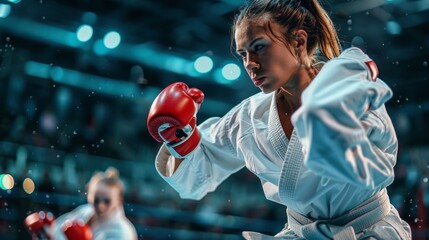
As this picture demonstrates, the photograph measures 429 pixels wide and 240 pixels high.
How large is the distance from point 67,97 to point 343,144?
616 centimetres

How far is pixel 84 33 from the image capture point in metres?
6.76

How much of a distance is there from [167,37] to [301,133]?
19.3 ft

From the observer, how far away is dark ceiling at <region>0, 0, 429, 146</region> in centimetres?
578

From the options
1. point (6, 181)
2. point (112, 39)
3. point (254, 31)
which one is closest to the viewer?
point (254, 31)

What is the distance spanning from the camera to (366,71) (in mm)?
1473

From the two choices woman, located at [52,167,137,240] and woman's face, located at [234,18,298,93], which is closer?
woman's face, located at [234,18,298,93]

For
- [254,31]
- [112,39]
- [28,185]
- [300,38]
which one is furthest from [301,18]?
[112,39]

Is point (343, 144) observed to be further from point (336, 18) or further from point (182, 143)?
point (336, 18)

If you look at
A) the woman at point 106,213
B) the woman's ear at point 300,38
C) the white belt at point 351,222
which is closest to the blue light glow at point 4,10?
the woman at point 106,213

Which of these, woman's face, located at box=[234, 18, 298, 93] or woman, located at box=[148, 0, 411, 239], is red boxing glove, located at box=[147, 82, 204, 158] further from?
woman's face, located at box=[234, 18, 298, 93]

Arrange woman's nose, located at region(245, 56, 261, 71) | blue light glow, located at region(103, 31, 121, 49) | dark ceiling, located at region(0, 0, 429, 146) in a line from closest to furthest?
woman's nose, located at region(245, 56, 261, 71), dark ceiling, located at region(0, 0, 429, 146), blue light glow, located at region(103, 31, 121, 49)

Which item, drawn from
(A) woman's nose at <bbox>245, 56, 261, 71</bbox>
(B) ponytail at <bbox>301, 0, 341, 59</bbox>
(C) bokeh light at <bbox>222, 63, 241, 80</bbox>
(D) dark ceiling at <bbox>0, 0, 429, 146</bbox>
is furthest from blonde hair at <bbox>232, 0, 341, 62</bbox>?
(C) bokeh light at <bbox>222, 63, 241, 80</bbox>

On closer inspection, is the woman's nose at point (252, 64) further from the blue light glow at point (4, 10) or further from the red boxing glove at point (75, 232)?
the blue light glow at point (4, 10)

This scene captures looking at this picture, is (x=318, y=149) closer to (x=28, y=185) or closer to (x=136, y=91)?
(x=28, y=185)
